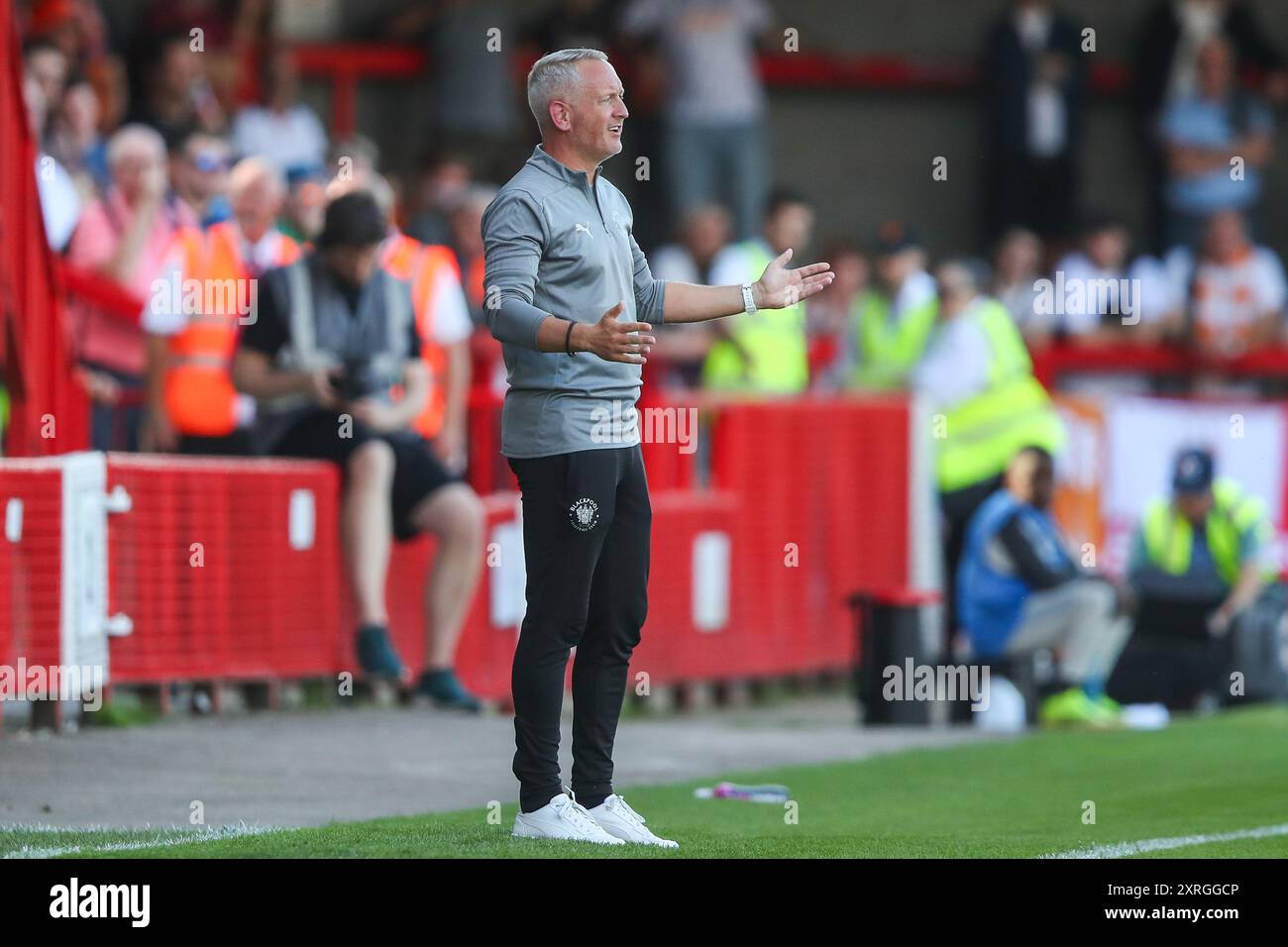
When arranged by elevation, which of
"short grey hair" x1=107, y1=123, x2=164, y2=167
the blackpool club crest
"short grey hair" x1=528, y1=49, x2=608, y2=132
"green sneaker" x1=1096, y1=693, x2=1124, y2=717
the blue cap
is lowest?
"green sneaker" x1=1096, y1=693, x2=1124, y2=717

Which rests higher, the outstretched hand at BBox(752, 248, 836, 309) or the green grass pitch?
the outstretched hand at BBox(752, 248, 836, 309)

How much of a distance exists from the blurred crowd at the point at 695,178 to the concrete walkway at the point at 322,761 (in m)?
1.61

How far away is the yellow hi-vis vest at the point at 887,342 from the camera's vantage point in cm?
1602

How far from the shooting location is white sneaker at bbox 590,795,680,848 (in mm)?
6973

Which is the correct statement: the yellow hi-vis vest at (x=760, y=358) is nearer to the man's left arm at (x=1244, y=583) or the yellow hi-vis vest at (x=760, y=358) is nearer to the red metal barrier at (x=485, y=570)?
the red metal barrier at (x=485, y=570)

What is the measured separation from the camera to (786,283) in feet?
22.6

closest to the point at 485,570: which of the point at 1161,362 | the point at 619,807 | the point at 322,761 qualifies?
the point at 322,761

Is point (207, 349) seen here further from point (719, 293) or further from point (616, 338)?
point (616, 338)

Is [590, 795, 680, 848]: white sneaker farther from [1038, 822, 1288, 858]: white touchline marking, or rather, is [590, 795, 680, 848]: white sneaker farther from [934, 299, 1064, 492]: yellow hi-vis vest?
[934, 299, 1064, 492]: yellow hi-vis vest

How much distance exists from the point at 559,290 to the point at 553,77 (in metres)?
0.56

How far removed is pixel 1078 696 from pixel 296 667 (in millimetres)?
4145

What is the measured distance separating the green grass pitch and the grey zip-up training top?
3.52 feet

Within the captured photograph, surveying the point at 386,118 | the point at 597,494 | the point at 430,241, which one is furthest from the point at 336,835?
the point at 386,118

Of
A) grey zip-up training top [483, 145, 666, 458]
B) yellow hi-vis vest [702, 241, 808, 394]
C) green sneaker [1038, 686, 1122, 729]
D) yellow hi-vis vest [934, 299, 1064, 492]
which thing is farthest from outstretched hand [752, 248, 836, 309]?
yellow hi-vis vest [934, 299, 1064, 492]
